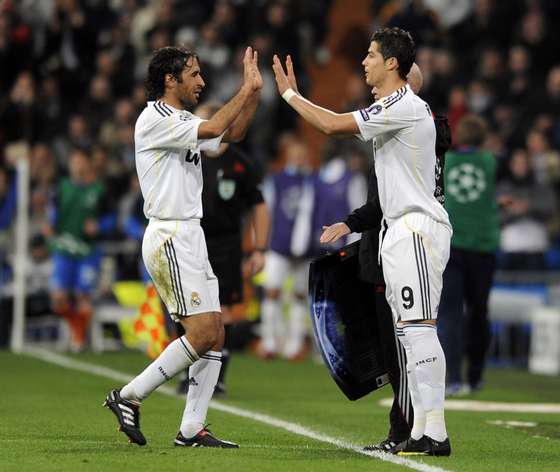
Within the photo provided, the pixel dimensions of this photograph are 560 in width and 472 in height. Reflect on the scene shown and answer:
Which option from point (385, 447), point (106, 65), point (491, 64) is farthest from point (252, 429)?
point (106, 65)

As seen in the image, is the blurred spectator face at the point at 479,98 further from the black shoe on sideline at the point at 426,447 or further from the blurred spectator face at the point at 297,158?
the black shoe on sideline at the point at 426,447

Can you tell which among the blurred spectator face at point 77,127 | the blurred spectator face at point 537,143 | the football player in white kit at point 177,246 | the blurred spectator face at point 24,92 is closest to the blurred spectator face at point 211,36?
the blurred spectator face at point 77,127

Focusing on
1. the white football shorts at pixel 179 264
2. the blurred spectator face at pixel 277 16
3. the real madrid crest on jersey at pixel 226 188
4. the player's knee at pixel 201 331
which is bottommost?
the player's knee at pixel 201 331

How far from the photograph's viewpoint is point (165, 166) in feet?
24.9

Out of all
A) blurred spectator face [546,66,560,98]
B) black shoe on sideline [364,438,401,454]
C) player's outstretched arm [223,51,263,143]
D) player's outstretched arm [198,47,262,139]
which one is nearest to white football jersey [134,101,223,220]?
player's outstretched arm [198,47,262,139]

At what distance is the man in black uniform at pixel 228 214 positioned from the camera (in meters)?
11.2

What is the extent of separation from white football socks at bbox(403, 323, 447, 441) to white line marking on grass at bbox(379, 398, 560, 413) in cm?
332

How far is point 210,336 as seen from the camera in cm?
764

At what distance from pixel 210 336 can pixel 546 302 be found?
8.59m

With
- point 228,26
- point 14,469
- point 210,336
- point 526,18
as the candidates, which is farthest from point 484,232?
point 228,26

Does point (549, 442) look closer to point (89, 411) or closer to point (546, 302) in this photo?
point (89, 411)

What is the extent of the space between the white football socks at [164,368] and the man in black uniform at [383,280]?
0.96m

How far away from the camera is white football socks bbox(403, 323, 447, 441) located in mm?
7375

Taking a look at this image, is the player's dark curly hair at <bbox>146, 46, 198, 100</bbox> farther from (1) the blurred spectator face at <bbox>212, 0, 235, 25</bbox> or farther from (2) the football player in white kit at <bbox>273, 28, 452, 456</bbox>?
(1) the blurred spectator face at <bbox>212, 0, 235, 25</bbox>
